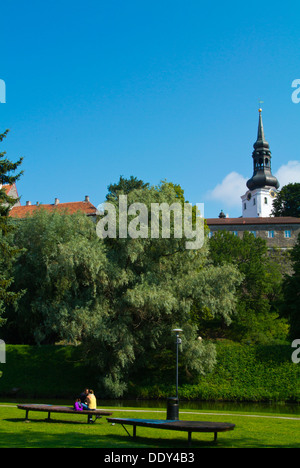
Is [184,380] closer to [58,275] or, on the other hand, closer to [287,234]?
[58,275]

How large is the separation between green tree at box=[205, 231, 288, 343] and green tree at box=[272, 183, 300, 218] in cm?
3364

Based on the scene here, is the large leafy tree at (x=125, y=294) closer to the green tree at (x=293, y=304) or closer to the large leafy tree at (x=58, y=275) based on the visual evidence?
the large leafy tree at (x=58, y=275)

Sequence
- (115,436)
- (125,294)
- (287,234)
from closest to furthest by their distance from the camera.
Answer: (115,436)
(125,294)
(287,234)

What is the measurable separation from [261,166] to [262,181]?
411 centimetres

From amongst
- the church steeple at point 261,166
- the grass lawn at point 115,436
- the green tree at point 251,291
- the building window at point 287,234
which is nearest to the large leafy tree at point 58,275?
the grass lawn at point 115,436

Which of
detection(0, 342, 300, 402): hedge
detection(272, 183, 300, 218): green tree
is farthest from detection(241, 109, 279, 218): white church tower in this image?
detection(0, 342, 300, 402): hedge

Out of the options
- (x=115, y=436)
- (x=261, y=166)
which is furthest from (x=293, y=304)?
(x=261, y=166)

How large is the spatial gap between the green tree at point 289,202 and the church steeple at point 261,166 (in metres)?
24.1

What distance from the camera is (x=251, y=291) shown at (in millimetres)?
49469

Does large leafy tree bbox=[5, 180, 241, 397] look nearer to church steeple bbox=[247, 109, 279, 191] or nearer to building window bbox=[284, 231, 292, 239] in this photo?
building window bbox=[284, 231, 292, 239]

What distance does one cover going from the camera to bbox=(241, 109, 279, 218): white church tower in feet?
376

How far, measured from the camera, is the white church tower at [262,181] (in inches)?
4510
